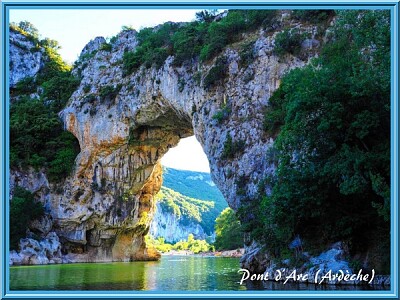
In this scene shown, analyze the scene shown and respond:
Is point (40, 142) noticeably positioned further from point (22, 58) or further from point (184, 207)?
point (184, 207)

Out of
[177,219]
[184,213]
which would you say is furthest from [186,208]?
[177,219]

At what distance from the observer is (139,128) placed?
113 feet

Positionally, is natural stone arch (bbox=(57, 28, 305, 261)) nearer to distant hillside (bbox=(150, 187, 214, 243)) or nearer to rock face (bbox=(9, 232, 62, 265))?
rock face (bbox=(9, 232, 62, 265))

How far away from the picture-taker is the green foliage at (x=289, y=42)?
931 inches

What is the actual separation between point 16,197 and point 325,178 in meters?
23.1

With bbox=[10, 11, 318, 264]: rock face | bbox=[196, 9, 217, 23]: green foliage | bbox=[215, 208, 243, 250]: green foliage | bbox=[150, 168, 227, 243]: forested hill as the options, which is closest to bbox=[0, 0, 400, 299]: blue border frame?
bbox=[10, 11, 318, 264]: rock face

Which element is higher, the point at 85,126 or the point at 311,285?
the point at 85,126

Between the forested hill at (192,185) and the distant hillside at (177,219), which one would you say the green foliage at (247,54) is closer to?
the distant hillside at (177,219)

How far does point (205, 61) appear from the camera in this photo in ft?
90.8

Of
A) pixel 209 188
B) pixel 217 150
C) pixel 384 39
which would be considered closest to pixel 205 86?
pixel 217 150

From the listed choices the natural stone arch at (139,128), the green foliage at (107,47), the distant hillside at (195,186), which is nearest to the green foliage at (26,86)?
the natural stone arch at (139,128)

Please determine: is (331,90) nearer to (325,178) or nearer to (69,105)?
(325,178)

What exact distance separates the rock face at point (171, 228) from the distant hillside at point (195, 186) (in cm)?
463

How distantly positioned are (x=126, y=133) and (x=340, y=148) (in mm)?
20335
